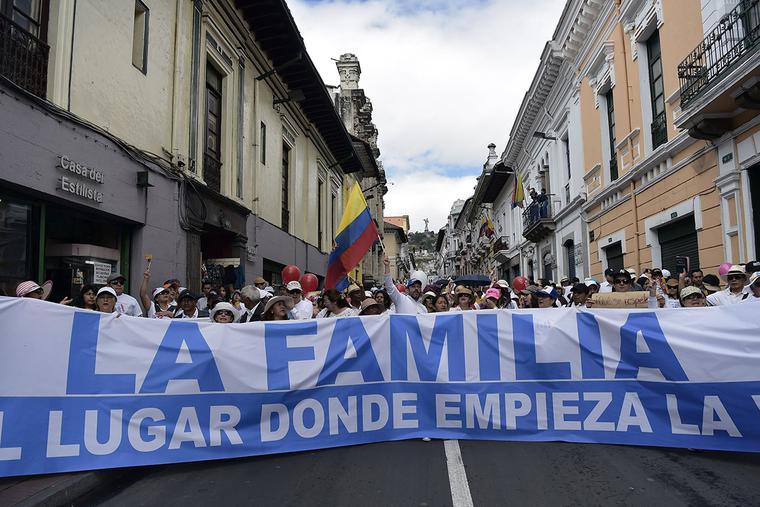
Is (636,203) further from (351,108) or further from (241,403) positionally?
(351,108)

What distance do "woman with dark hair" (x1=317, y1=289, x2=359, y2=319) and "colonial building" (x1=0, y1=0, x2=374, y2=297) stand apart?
3536 mm

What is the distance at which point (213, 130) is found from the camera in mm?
12836

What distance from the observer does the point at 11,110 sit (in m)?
6.55

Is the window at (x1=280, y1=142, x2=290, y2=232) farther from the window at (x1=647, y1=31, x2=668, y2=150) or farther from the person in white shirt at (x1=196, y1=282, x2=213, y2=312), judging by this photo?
the window at (x1=647, y1=31, x2=668, y2=150)

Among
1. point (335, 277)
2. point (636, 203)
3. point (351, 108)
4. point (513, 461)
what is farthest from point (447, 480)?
point (351, 108)

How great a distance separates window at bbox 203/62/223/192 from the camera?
12.3 m

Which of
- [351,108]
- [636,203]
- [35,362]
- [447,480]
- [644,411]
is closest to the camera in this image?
[447,480]

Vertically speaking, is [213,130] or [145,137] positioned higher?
[213,130]

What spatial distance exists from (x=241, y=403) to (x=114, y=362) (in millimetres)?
1148

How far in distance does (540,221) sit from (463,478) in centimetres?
1894

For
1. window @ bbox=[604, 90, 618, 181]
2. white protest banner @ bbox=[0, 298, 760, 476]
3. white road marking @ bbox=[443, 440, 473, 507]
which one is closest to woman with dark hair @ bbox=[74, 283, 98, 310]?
white protest banner @ bbox=[0, 298, 760, 476]

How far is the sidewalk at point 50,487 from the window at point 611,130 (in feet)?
47.3

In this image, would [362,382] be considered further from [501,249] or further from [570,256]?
[501,249]

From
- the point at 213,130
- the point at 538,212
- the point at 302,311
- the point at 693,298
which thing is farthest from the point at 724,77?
the point at 538,212
